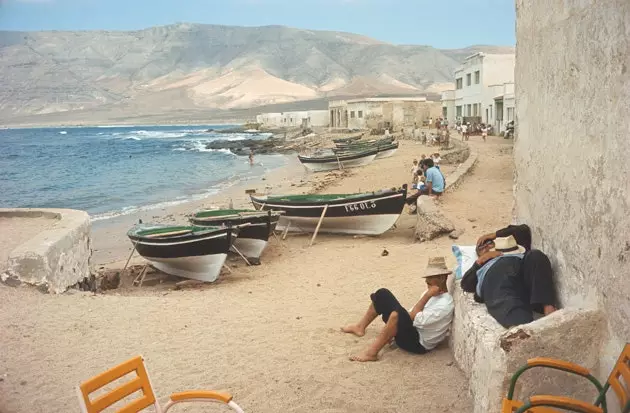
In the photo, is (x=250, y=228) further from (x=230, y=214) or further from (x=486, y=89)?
(x=486, y=89)

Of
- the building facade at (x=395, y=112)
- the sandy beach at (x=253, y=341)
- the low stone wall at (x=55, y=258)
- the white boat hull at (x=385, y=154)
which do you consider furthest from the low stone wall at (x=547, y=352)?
the building facade at (x=395, y=112)

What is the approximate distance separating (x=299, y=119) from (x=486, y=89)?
42.4m

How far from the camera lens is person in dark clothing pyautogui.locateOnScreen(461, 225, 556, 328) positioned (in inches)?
171

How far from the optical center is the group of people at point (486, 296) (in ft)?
14.5

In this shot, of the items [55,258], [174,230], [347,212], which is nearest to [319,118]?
[347,212]

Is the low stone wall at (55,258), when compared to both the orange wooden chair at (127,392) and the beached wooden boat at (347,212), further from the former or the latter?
the beached wooden boat at (347,212)

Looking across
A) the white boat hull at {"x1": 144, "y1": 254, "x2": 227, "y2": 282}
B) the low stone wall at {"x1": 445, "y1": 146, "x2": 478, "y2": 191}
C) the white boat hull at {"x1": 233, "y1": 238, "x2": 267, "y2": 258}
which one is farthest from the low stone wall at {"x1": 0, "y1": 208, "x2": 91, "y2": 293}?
the low stone wall at {"x1": 445, "y1": 146, "x2": 478, "y2": 191}

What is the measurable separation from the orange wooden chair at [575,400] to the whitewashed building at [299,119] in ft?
236

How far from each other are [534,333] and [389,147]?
28.0 m

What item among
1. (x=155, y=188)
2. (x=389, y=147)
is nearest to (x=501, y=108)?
(x=389, y=147)

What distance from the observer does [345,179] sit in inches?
1014

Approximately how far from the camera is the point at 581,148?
402cm

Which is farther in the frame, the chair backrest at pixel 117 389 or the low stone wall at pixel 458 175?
the low stone wall at pixel 458 175

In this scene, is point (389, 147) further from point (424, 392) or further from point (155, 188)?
point (424, 392)
